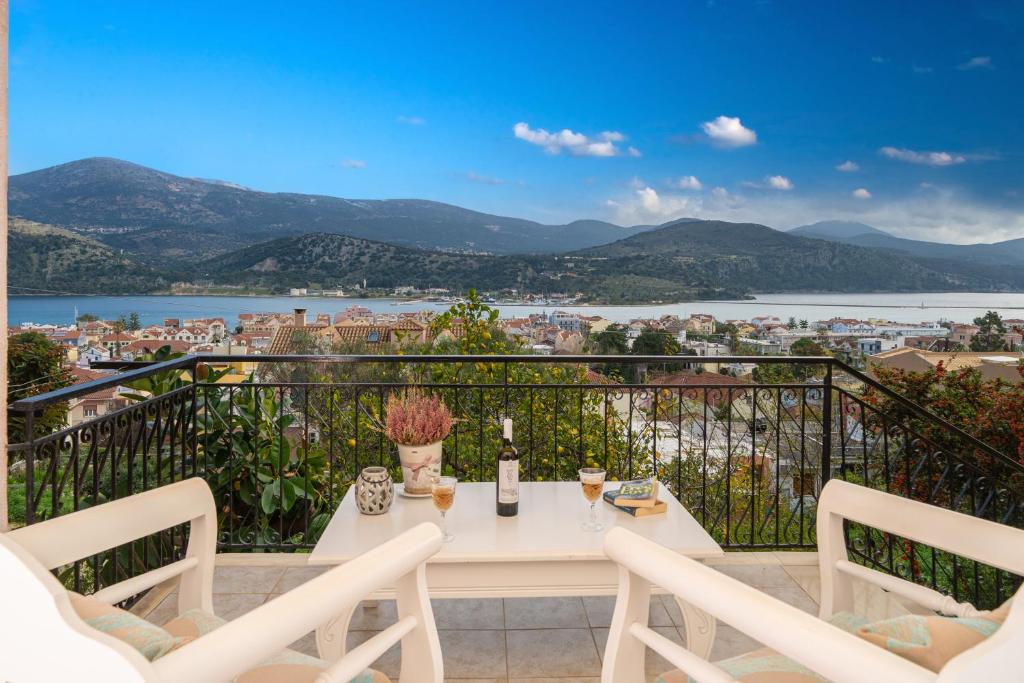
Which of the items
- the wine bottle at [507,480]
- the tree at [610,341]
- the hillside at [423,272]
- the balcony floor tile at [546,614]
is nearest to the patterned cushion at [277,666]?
the wine bottle at [507,480]

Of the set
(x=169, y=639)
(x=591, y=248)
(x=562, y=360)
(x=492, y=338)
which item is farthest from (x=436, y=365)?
(x=591, y=248)

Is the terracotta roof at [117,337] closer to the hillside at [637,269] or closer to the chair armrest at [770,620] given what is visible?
the hillside at [637,269]

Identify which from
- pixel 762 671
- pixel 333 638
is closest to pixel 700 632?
pixel 762 671

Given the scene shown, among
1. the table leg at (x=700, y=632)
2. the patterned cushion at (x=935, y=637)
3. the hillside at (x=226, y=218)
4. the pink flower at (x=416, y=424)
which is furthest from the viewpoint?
the hillside at (x=226, y=218)

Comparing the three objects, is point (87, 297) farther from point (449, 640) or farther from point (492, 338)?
point (449, 640)

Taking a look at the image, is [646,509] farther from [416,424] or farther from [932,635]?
[932,635]

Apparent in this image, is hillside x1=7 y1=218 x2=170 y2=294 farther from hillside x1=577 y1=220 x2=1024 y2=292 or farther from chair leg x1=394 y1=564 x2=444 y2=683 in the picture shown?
chair leg x1=394 y1=564 x2=444 y2=683

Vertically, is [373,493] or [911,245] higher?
[911,245]
